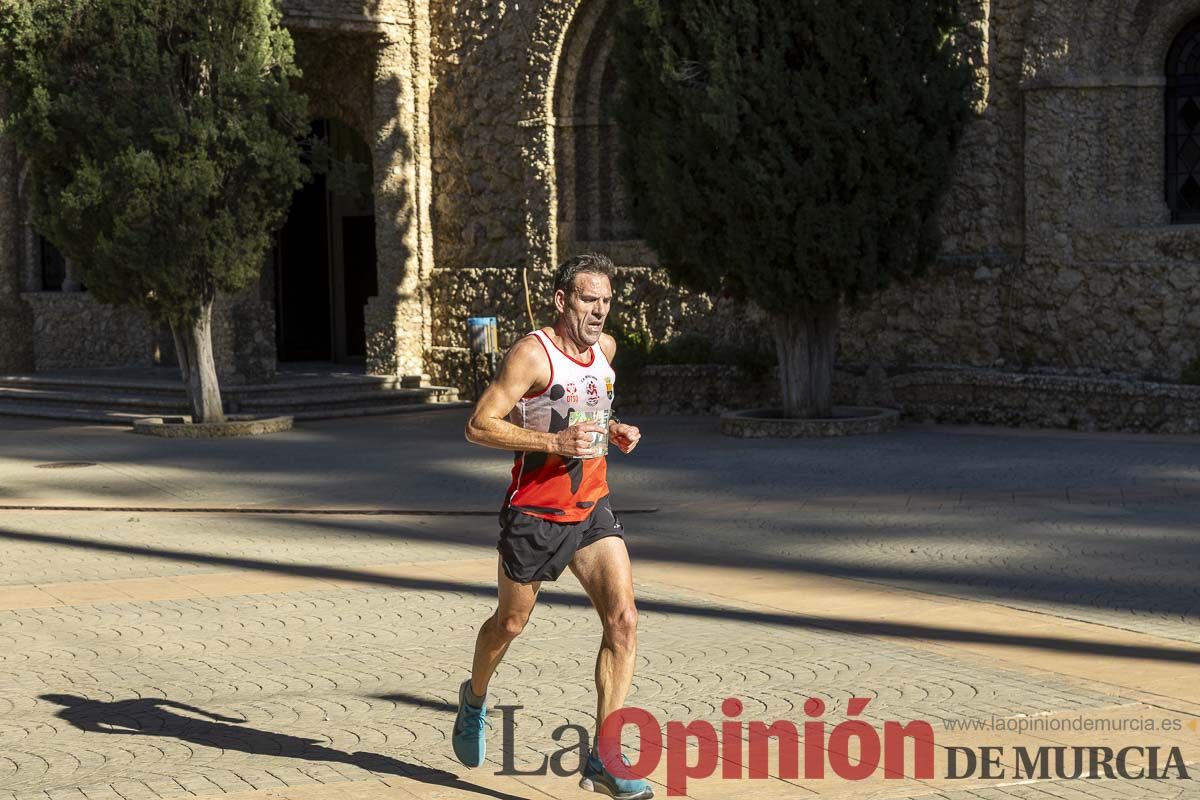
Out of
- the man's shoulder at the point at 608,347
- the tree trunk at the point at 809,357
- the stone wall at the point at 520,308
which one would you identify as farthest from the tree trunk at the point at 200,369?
the man's shoulder at the point at 608,347

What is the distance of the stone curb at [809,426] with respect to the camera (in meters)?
17.6

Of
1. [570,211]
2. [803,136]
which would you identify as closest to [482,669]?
[803,136]

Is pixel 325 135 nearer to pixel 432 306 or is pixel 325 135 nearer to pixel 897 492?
pixel 432 306

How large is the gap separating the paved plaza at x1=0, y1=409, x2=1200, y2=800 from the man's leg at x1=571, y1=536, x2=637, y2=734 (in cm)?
37

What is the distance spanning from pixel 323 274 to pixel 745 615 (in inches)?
803

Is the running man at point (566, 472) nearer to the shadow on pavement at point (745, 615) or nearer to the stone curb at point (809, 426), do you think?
the shadow on pavement at point (745, 615)

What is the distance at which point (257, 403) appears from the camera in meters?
21.8

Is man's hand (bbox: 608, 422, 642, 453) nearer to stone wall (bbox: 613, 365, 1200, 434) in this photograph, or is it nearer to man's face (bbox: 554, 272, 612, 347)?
man's face (bbox: 554, 272, 612, 347)

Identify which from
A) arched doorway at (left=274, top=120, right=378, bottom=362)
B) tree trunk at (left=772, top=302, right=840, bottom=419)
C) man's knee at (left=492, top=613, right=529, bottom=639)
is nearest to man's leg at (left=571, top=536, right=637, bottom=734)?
man's knee at (left=492, top=613, right=529, bottom=639)

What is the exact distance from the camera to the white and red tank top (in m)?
5.89

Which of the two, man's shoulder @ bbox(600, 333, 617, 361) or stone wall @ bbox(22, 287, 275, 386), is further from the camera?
stone wall @ bbox(22, 287, 275, 386)

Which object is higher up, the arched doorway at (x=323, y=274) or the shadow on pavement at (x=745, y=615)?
the arched doorway at (x=323, y=274)

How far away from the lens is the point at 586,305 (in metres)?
5.88

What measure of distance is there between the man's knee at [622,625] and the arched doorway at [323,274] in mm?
21852
